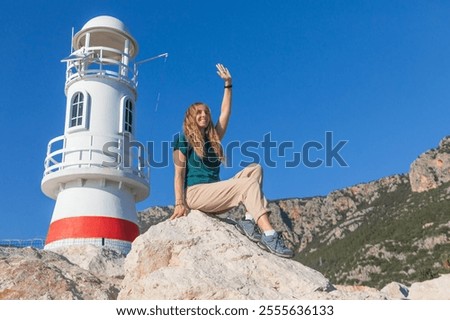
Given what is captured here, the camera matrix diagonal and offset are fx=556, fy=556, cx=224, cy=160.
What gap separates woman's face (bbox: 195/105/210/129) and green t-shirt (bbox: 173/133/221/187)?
219 millimetres

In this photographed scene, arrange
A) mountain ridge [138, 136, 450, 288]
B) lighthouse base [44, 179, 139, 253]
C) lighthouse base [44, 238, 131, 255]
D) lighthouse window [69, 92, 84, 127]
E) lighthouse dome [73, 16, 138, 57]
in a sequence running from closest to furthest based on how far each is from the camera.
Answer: lighthouse base [44, 238, 131, 255] → lighthouse base [44, 179, 139, 253] → lighthouse window [69, 92, 84, 127] → lighthouse dome [73, 16, 138, 57] → mountain ridge [138, 136, 450, 288]

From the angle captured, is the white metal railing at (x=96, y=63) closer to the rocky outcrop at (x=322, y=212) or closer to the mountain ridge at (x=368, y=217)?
the mountain ridge at (x=368, y=217)

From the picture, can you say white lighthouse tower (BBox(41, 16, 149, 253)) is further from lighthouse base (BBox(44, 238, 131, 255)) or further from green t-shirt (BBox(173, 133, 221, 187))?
green t-shirt (BBox(173, 133, 221, 187))

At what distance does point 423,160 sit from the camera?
82625mm

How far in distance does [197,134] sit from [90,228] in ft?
35.6

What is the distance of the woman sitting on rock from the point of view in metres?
5.49

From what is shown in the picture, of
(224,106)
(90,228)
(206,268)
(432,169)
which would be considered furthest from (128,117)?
(432,169)

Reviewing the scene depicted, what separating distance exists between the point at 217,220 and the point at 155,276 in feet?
3.89

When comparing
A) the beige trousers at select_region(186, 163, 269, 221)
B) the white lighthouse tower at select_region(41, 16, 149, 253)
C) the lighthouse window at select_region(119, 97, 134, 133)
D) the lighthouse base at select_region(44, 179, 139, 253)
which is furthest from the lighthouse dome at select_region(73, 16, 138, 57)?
the beige trousers at select_region(186, 163, 269, 221)

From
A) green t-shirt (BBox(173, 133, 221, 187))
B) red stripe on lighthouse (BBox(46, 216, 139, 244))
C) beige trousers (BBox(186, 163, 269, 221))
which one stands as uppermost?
red stripe on lighthouse (BBox(46, 216, 139, 244))

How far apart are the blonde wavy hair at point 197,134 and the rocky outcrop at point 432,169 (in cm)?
7639

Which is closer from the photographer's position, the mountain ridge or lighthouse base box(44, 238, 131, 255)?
lighthouse base box(44, 238, 131, 255)

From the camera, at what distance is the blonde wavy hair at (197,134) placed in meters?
5.97
